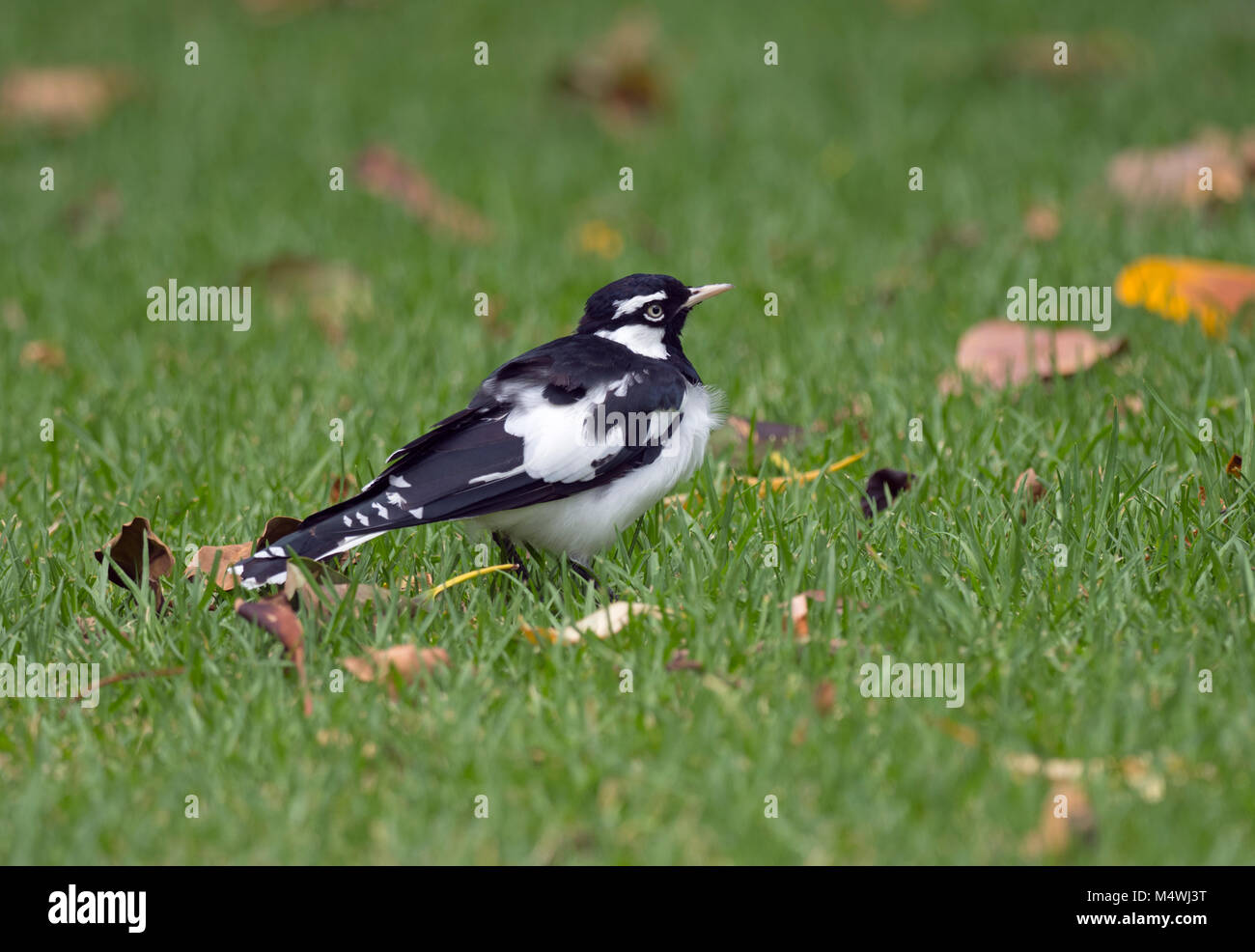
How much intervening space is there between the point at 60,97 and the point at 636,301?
611 cm

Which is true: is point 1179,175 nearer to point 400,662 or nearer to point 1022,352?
point 1022,352

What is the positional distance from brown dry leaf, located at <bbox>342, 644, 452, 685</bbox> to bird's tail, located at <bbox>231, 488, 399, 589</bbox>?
296 millimetres

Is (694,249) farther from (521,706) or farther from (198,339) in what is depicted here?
(521,706)

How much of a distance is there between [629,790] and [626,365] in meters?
1.37

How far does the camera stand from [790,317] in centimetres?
582

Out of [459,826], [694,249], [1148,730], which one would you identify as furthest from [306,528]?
[694,249]

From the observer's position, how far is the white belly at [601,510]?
142 inches

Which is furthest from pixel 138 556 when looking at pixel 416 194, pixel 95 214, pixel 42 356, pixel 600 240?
pixel 95 214

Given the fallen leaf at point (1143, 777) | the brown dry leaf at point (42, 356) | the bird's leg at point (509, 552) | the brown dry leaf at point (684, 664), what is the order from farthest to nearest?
the brown dry leaf at point (42, 356) → the bird's leg at point (509, 552) → the brown dry leaf at point (684, 664) → the fallen leaf at point (1143, 777)

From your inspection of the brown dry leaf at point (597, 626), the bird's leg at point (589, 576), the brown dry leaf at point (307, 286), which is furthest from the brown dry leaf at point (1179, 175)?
the brown dry leaf at point (597, 626)

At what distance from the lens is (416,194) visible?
737cm

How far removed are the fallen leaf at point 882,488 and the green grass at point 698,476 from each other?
2.4 inches

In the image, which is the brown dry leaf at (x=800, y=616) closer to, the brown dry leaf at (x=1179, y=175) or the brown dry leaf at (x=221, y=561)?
the brown dry leaf at (x=221, y=561)

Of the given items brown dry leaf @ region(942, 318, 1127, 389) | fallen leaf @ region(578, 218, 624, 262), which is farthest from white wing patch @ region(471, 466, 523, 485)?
fallen leaf @ region(578, 218, 624, 262)
